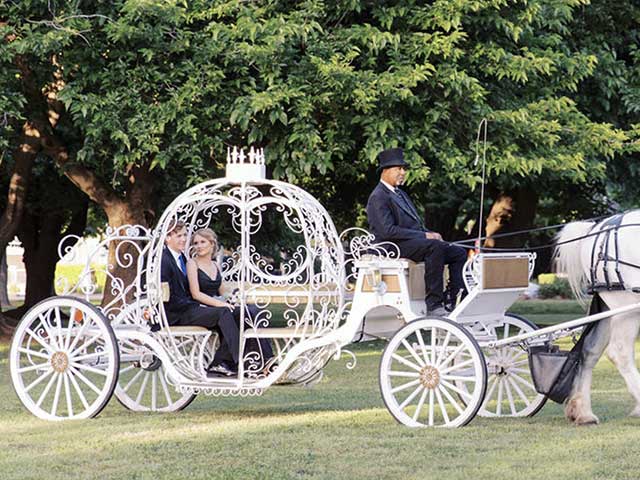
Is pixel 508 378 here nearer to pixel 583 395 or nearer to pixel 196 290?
pixel 583 395

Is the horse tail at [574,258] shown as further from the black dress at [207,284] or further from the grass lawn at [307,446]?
the black dress at [207,284]

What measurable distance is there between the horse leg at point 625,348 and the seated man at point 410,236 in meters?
1.28

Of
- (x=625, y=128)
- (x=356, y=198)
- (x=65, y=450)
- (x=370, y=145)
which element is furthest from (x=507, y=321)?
(x=356, y=198)

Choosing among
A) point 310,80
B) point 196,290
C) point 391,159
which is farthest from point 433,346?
point 310,80

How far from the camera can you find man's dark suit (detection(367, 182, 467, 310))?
35.2 feet

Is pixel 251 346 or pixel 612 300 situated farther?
pixel 251 346

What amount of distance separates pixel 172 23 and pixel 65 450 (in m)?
9.59

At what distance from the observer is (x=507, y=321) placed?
1160 cm

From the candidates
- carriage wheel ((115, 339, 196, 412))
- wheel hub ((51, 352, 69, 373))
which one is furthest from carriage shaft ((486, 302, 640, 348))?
wheel hub ((51, 352, 69, 373))

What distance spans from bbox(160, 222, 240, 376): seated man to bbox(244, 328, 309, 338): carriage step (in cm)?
15

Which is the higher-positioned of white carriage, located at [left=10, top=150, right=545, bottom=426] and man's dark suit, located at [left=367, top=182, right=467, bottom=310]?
man's dark suit, located at [left=367, top=182, right=467, bottom=310]

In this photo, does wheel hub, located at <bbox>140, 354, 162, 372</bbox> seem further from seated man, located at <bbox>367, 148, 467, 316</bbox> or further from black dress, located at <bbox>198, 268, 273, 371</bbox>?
seated man, located at <bbox>367, 148, 467, 316</bbox>

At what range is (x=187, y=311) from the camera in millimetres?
11242

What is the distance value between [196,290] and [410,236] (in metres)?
1.93
